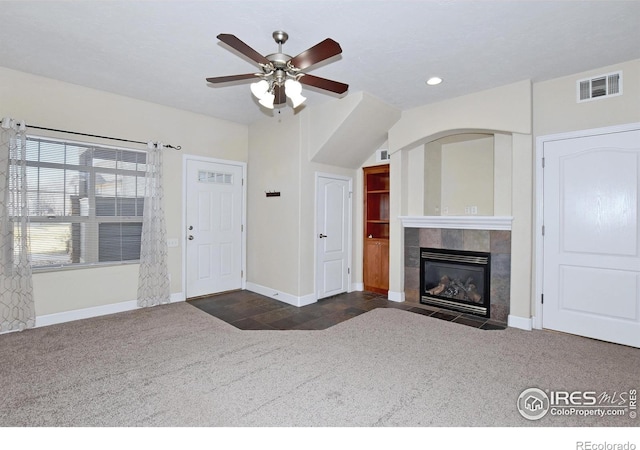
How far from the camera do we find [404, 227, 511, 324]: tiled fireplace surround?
3.99 m

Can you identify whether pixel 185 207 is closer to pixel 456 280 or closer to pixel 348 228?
Result: pixel 348 228

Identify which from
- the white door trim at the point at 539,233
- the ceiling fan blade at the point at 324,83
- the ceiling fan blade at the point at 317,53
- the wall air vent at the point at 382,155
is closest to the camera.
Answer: the ceiling fan blade at the point at 317,53

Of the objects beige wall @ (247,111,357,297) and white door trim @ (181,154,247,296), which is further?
white door trim @ (181,154,247,296)

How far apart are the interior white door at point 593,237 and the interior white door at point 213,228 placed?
14.4 ft

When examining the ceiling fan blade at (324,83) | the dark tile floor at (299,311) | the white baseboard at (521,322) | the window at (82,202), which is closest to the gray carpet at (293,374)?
the white baseboard at (521,322)

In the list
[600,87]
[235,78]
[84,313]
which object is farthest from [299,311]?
[600,87]

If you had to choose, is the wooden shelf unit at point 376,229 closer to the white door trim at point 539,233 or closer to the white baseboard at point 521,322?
the white baseboard at point 521,322

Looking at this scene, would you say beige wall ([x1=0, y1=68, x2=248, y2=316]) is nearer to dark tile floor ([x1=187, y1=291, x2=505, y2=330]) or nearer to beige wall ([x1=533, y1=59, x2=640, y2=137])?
dark tile floor ([x1=187, y1=291, x2=505, y2=330])

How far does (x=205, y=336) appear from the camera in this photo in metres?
3.40

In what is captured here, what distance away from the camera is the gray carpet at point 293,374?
6.70 feet

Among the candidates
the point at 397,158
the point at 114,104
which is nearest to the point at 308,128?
the point at 397,158

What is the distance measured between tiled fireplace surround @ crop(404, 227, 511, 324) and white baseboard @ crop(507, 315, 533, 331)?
0.53 ft

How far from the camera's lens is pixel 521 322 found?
3.72 metres

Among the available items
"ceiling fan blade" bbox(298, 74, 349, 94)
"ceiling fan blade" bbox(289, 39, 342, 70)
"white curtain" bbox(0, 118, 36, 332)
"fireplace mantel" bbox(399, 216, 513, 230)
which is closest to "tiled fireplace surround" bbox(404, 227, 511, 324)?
"fireplace mantel" bbox(399, 216, 513, 230)
